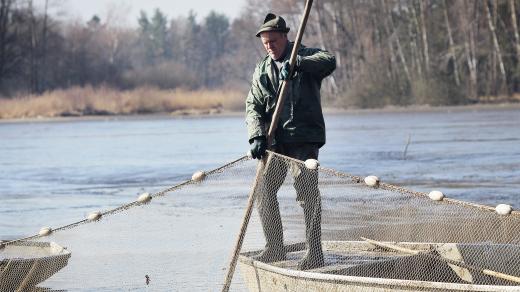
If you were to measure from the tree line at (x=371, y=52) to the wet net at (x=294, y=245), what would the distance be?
141 feet

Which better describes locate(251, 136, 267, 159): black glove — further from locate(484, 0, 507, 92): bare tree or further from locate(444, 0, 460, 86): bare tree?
locate(444, 0, 460, 86): bare tree

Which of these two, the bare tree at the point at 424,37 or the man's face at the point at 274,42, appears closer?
the man's face at the point at 274,42

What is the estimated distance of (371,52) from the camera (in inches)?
2360

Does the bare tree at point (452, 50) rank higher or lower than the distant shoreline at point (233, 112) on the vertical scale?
higher

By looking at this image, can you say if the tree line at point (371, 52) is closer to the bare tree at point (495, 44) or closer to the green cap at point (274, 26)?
the bare tree at point (495, 44)

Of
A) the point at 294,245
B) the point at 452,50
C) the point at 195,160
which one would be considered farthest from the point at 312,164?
the point at 452,50

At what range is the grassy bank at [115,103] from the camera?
59906 mm

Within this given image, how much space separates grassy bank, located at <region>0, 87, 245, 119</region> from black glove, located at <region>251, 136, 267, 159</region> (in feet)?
171

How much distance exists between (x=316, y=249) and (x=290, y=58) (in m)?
1.40

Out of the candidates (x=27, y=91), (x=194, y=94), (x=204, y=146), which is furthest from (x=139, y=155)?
(x=27, y=91)

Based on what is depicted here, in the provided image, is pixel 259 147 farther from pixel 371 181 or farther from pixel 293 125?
pixel 371 181

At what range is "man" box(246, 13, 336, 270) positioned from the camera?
27.8 feet

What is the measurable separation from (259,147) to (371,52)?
171 ft

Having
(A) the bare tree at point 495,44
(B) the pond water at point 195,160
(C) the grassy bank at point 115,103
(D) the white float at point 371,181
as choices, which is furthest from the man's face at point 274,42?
(C) the grassy bank at point 115,103
